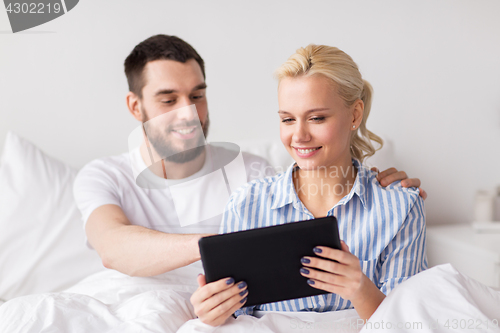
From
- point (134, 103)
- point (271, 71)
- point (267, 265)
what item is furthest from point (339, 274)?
point (271, 71)

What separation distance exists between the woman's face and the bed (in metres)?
0.34

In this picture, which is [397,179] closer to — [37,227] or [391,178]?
[391,178]

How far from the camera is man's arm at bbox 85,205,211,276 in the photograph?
3.35 feet

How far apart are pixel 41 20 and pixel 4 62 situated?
211 mm

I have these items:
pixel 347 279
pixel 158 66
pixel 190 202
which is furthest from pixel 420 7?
pixel 347 279

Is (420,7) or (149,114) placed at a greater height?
(420,7)

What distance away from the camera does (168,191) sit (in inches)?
53.8

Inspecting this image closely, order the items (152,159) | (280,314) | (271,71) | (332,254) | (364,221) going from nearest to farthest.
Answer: (332,254) < (280,314) < (364,221) < (152,159) < (271,71)

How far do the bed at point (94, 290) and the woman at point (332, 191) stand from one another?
124 mm

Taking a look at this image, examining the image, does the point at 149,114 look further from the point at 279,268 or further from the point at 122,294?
the point at 279,268

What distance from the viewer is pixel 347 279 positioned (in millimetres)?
829

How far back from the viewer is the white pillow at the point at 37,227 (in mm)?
1376

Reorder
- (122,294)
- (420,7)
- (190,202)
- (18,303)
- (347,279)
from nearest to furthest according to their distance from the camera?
(347,279) < (18,303) < (122,294) < (190,202) < (420,7)

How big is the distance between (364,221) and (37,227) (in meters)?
1.05
